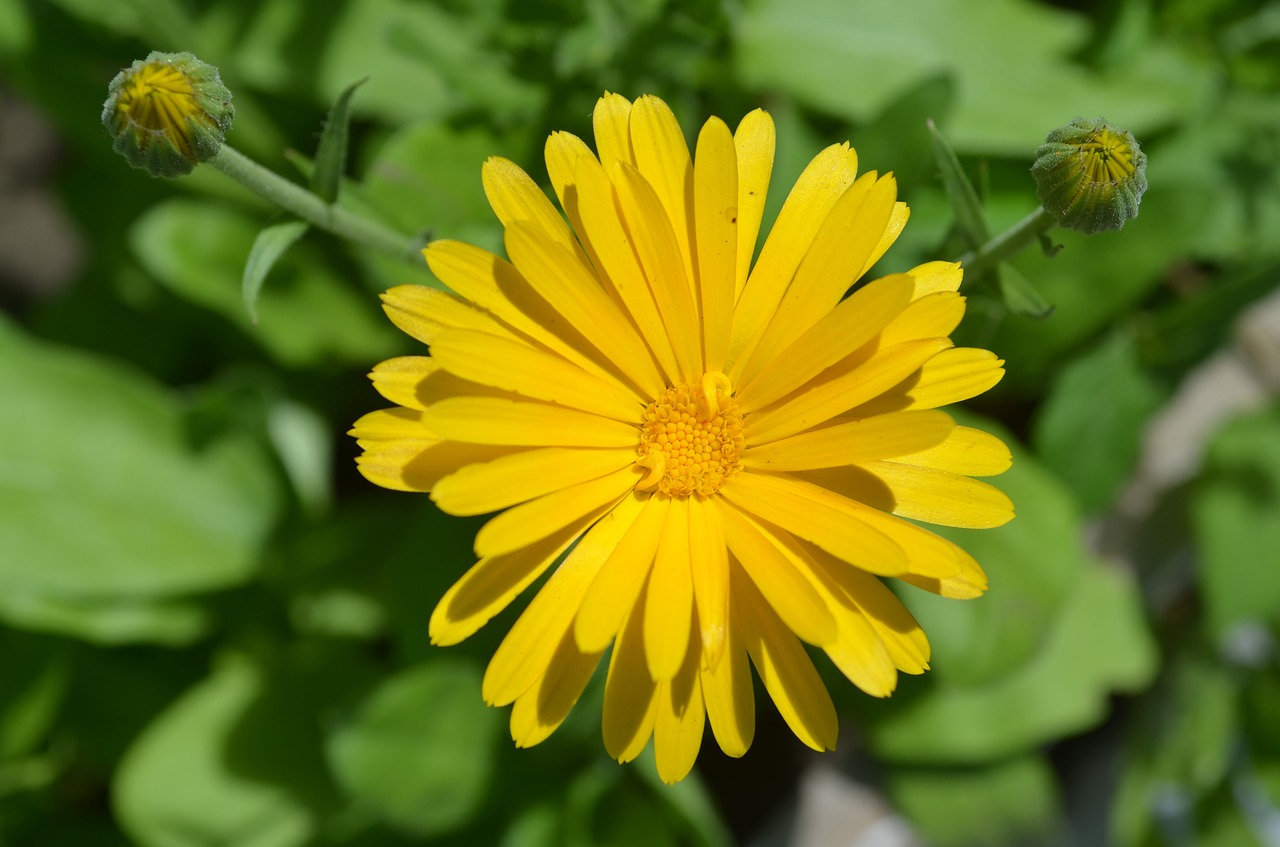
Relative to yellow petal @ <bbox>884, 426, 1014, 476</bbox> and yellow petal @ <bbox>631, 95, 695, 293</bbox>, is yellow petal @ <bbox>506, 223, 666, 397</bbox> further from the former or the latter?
yellow petal @ <bbox>884, 426, 1014, 476</bbox>

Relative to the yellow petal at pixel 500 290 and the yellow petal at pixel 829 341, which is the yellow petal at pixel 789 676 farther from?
the yellow petal at pixel 500 290

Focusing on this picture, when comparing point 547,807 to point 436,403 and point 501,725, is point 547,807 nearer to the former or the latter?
point 501,725

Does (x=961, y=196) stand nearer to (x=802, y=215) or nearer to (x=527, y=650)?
(x=802, y=215)

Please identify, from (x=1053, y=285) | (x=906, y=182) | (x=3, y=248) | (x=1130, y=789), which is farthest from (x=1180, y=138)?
(x=3, y=248)

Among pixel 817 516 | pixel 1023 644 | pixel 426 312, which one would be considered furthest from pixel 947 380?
pixel 1023 644

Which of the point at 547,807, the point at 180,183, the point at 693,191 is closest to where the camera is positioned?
the point at 693,191

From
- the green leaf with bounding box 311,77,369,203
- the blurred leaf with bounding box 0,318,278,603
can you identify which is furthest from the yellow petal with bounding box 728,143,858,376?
the blurred leaf with bounding box 0,318,278,603
